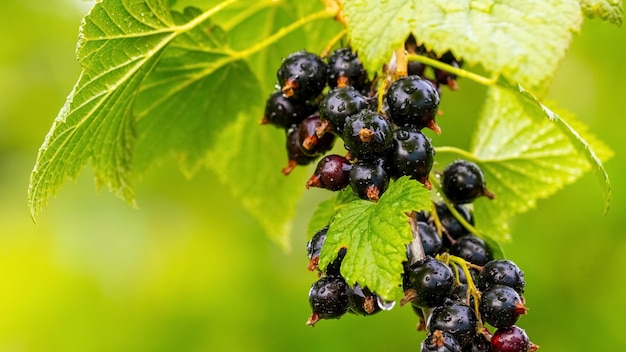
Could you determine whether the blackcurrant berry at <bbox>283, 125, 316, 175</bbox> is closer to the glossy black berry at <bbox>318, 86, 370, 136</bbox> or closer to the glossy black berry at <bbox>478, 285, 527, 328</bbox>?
the glossy black berry at <bbox>318, 86, 370, 136</bbox>

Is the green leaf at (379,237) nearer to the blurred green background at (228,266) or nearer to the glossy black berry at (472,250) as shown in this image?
the glossy black berry at (472,250)

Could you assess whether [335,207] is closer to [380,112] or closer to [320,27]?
[380,112]

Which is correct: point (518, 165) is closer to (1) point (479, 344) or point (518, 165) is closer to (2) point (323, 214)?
(2) point (323, 214)

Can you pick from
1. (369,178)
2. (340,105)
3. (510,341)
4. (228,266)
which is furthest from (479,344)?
(228,266)

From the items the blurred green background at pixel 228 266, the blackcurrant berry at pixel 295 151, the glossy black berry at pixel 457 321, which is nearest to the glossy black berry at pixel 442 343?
the glossy black berry at pixel 457 321

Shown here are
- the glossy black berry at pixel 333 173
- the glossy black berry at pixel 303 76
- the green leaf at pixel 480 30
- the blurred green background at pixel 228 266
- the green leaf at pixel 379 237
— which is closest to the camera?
the green leaf at pixel 480 30

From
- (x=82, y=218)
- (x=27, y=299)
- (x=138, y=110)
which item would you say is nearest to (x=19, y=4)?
(x=82, y=218)

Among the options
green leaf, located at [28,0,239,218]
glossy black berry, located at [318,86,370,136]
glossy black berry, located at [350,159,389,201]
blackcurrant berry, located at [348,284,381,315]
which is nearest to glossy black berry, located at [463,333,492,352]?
blackcurrant berry, located at [348,284,381,315]
